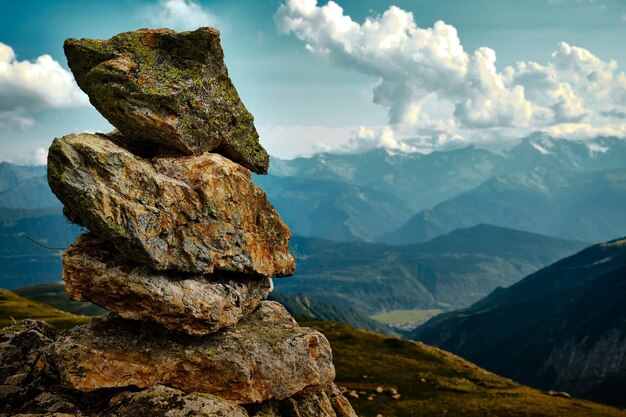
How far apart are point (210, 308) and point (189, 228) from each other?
4.49m

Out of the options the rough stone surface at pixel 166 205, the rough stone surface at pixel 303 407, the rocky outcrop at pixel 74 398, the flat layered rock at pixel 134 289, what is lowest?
the rough stone surface at pixel 303 407

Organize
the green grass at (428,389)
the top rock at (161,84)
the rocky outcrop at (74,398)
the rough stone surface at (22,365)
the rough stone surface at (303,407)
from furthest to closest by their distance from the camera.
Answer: the green grass at (428,389) < the rough stone surface at (303,407) < the top rock at (161,84) < the rough stone surface at (22,365) < the rocky outcrop at (74,398)

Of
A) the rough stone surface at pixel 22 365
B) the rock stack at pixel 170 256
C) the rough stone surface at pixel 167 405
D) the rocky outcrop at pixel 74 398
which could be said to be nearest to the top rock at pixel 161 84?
the rock stack at pixel 170 256

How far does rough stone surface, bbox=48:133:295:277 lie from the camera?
67.1 feet

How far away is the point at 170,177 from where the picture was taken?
24.0m

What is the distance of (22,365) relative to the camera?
22719 mm

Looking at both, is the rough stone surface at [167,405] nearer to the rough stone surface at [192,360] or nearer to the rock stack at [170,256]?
the rock stack at [170,256]

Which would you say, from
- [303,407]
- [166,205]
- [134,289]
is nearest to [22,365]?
[134,289]

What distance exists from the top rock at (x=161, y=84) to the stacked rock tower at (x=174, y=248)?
76mm

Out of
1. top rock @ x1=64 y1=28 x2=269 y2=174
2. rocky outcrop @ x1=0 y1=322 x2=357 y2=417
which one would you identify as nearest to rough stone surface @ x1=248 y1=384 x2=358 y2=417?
rocky outcrop @ x1=0 y1=322 x2=357 y2=417

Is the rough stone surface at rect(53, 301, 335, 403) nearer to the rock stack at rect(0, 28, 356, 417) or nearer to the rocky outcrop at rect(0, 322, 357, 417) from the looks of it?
the rock stack at rect(0, 28, 356, 417)

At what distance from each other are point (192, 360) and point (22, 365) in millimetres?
9042

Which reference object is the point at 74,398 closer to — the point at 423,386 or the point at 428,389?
the point at 428,389

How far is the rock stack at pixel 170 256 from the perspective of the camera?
20.8 m
